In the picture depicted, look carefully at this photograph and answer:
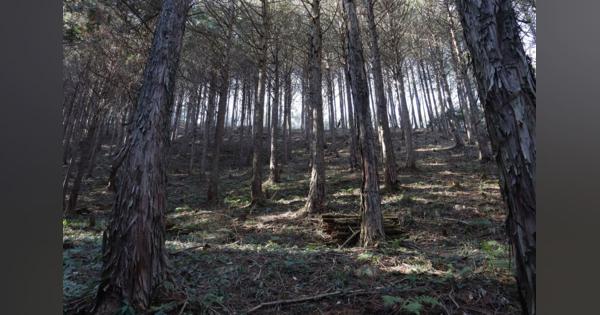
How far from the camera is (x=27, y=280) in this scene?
1167mm

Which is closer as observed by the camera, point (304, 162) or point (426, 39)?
point (426, 39)

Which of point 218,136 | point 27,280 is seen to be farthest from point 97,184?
point 27,280

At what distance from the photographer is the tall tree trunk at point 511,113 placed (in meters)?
1.40

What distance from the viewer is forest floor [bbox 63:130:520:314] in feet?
A: 8.42

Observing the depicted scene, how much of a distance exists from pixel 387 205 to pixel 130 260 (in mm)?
5857

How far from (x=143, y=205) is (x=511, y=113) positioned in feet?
8.33

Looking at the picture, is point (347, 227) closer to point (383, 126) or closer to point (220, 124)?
point (383, 126)

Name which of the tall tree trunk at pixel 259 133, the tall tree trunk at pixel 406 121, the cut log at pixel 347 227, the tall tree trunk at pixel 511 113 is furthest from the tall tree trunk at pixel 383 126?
the tall tree trunk at pixel 511 113

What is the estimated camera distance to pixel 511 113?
4.79ft

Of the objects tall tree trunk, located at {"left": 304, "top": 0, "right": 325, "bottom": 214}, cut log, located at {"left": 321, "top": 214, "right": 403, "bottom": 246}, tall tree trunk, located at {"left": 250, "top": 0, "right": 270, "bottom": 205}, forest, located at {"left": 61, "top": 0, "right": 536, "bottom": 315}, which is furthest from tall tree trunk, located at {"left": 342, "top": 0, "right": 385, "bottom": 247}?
tall tree trunk, located at {"left": 250, "top": 0, "right": 270, "bottom": 205}

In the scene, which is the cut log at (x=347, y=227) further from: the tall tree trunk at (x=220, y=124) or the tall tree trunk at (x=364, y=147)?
the tall tree trunk at (x=220, y=124)

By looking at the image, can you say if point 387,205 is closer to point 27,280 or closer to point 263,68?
point 263,68

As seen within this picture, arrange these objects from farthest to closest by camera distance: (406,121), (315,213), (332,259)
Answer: (406,121) → (315,213) → (332,259)

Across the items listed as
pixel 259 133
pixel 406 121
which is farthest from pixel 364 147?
pixel 406 121
